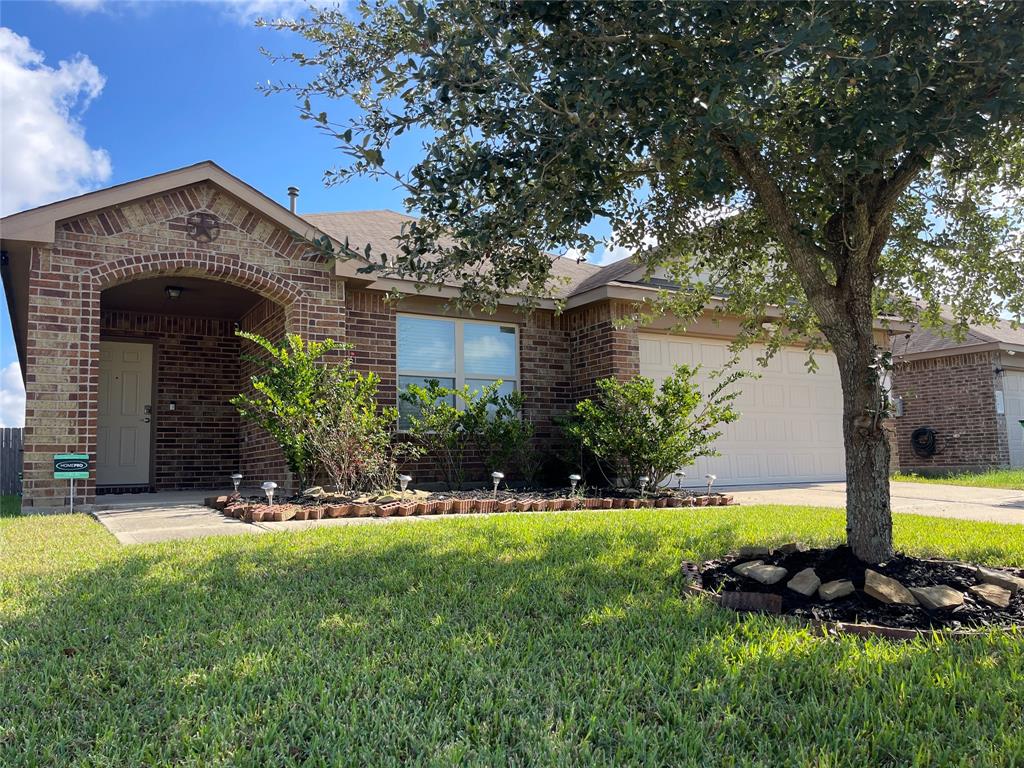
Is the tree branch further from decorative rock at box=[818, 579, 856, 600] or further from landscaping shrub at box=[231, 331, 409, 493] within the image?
landscaping shrub at box=[231, 331, 409, 493]

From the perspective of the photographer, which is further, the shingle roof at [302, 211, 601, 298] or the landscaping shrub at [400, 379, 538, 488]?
the shingle roof at [302, 211, 601, 298]

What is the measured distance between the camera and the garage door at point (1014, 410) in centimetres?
1617

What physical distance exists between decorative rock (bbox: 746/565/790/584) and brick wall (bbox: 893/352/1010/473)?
1354cm

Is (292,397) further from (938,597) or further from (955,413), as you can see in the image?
(955,413)

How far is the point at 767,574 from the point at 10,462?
48.5 ft

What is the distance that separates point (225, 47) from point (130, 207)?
8.40ft

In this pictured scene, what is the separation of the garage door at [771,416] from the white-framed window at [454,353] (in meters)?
2.11

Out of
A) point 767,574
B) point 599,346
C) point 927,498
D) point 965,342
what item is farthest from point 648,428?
point 965,342

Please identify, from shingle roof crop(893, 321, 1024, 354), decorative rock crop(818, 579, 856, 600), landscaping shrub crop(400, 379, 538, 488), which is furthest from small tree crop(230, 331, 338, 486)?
shingle roof crop(893, 321, 1024, 354)

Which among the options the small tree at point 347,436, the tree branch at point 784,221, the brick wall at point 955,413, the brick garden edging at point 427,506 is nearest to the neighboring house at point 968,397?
the brick wall at point 955,413

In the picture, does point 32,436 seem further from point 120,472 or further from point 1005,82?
point 1005,82

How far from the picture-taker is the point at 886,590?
11.6ft

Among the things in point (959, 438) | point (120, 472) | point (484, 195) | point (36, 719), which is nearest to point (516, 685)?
point (36, 719)

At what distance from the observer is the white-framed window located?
10.2m
